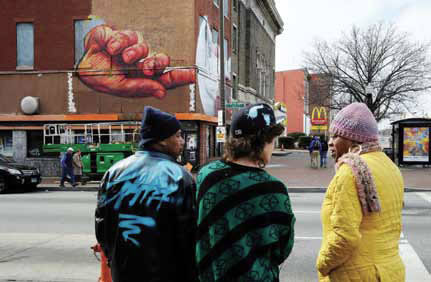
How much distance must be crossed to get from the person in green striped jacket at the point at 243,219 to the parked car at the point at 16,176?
600 inches

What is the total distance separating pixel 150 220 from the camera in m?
2.59

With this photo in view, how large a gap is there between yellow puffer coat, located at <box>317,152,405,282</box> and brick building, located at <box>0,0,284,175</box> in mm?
20391

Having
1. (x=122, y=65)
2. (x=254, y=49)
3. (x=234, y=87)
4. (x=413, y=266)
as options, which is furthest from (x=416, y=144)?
(x=413, y=266)

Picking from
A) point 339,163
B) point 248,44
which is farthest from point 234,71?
point 339,163

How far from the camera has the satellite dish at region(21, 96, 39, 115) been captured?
22.9 meters

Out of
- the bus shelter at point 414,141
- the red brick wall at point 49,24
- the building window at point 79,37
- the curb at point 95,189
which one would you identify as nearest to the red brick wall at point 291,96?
the bus shelter at point 414,141

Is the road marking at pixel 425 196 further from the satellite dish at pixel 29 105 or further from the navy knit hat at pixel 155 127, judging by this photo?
the satellite dish at pixel 29 105

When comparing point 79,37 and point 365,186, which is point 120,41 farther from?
point 365,186

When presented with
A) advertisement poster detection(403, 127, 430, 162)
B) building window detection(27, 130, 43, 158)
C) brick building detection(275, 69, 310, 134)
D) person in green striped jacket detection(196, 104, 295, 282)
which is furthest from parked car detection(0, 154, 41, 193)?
brick building detection(275, 69, 310, 134)

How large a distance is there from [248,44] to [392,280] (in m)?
35.5

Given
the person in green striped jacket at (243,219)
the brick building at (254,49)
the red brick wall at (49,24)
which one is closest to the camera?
the person in green striped jacket at (243,219)

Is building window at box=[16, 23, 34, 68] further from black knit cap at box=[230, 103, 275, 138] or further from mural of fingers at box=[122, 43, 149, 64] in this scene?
black knit cap at box=[230, 103, 275, 138]

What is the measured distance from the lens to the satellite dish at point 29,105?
75.3 feet

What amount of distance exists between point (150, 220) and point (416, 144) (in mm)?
24514
